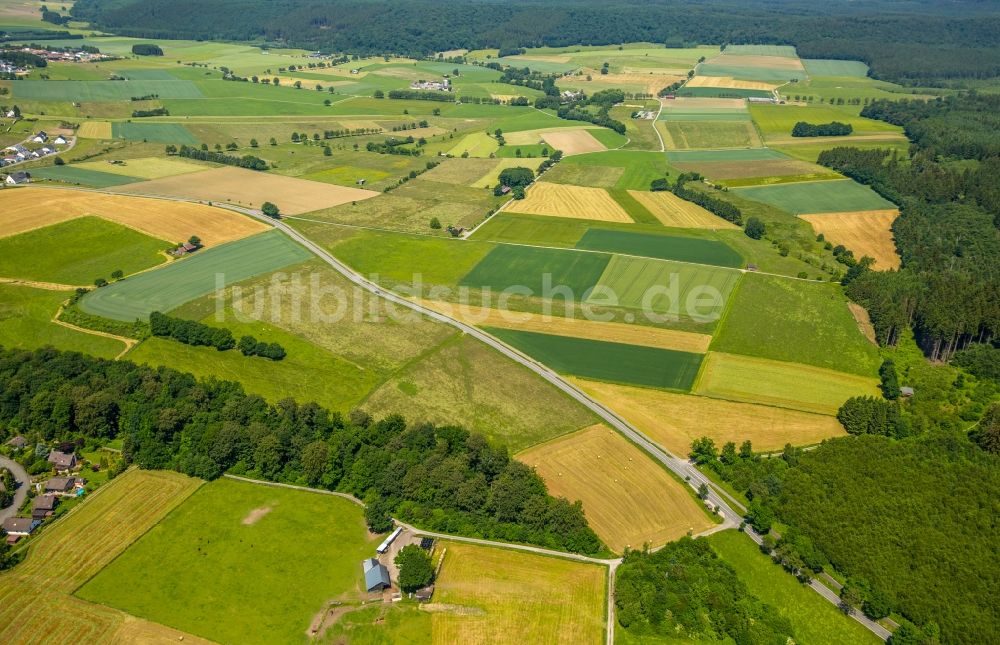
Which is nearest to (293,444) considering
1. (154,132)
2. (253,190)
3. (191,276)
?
(191,276)

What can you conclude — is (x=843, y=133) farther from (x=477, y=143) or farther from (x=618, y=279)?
(x=618, y=279)

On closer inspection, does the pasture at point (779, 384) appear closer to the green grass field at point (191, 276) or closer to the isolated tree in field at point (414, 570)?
the isolated tree in field at point (414, 570)

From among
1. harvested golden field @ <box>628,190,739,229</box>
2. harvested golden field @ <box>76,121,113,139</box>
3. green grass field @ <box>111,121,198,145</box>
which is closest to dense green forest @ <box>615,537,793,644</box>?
harvested golden field @ <box>628,190,739,229</box>

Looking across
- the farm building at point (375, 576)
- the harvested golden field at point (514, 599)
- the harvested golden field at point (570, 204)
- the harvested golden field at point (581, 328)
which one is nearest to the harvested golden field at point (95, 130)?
the harvested golden field at point (570, 204)

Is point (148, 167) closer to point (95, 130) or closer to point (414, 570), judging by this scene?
point (95, 130)

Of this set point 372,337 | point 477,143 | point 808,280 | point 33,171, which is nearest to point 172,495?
point 372,337

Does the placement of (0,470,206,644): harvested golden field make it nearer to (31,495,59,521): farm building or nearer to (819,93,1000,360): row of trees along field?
(31,495,59,521): farm building
